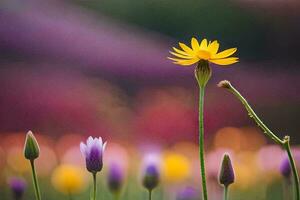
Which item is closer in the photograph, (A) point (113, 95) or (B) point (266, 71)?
(A) point (113, 95)

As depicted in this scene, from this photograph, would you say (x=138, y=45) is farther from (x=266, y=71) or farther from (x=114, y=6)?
(x=266, y=71)

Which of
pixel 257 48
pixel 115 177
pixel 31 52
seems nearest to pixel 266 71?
pixel 257 48

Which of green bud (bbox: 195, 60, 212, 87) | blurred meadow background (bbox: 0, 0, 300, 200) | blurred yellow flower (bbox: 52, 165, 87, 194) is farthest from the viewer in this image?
blurred meadow background (bbox: 0, 0, 300, 200)

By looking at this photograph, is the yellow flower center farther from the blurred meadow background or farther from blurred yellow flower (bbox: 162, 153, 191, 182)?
the blurred meadow background

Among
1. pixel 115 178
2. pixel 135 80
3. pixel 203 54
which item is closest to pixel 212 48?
pixel 203 54

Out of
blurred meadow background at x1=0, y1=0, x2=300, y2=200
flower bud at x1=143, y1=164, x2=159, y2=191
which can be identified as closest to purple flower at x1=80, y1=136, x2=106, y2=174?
flower bud at x1=143, y1=164, x2=159, y2=191

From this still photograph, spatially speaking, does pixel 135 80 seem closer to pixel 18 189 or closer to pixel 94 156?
pixel 18 189

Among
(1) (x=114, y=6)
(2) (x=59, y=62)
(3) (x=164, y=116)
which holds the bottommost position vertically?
(3) (x=164, y=116)
